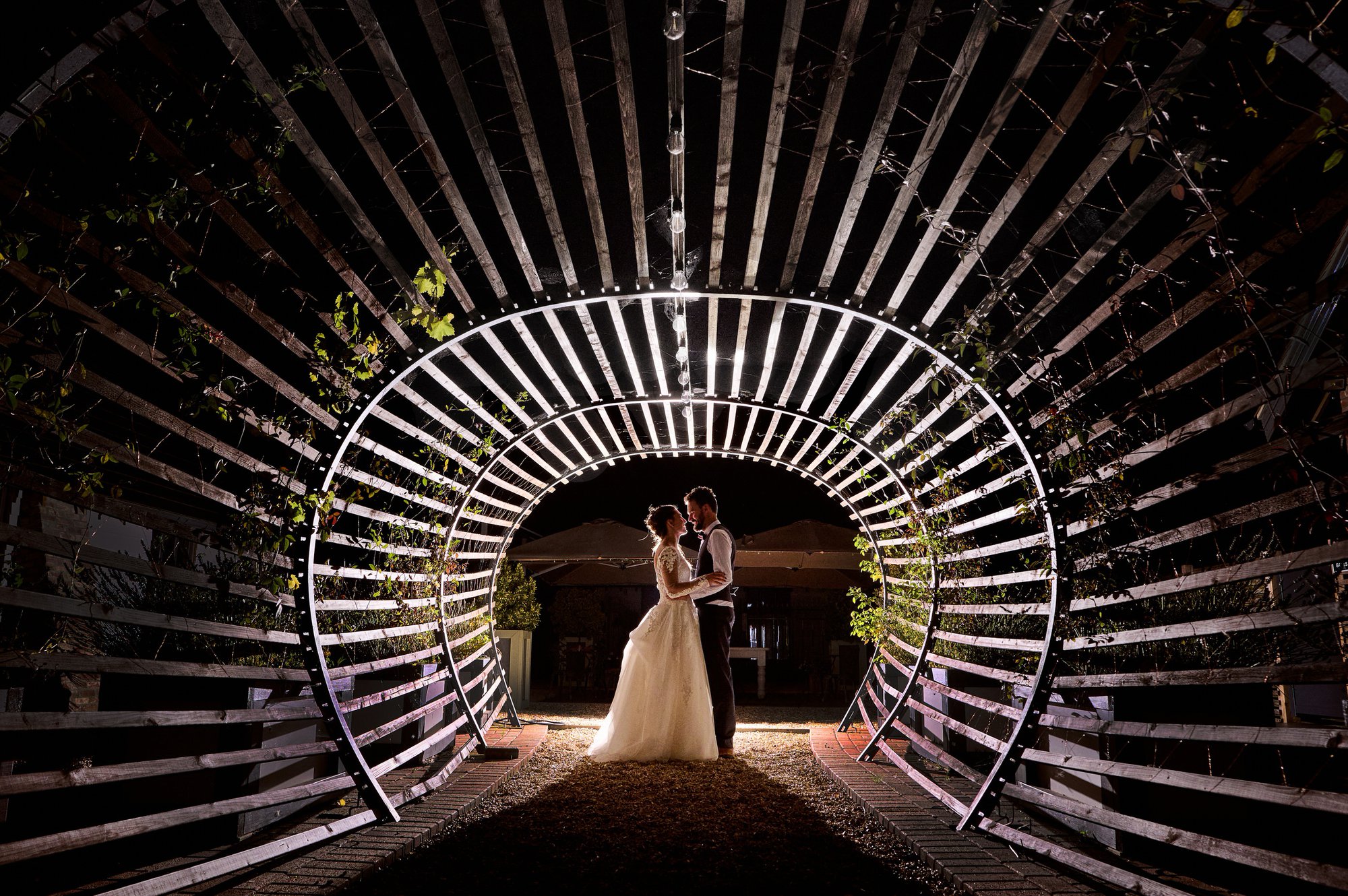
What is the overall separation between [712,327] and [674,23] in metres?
2.25

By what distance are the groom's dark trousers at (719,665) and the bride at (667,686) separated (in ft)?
0.46

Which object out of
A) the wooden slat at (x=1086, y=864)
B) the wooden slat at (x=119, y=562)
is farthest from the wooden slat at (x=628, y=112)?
the wooden slat at (x=1086, y=864)

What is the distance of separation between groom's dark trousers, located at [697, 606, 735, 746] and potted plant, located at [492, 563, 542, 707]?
3040 mm

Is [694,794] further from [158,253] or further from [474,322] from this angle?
[158,253]

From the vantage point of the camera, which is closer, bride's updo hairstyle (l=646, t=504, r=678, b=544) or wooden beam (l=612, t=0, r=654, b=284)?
wooden beam (l=612, t=0, r=654, b=284)

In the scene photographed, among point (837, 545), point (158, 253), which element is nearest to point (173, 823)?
point (158, 253)

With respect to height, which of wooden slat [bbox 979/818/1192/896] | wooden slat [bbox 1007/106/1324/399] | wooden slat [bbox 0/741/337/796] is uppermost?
wooden slat [bbox 1007/106/1324/399]

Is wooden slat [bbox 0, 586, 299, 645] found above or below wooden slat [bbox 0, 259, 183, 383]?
below

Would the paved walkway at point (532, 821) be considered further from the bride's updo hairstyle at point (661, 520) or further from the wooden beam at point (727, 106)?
the wooden beam at point (727, 106)

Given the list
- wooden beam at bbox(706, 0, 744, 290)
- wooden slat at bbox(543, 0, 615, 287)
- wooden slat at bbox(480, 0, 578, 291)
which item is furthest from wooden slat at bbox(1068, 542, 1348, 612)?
wooden slat at bbox(480, 0, 578, 291)

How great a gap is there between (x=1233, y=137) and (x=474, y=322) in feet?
10.2

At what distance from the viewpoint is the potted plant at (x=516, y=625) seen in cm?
889

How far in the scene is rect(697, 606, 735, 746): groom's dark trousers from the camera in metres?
6.18

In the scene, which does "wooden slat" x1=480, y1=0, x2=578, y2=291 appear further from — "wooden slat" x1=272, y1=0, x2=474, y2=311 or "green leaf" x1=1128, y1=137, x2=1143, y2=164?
"green leaf" x1=1128, y1=137, x2=1143, y2=164
